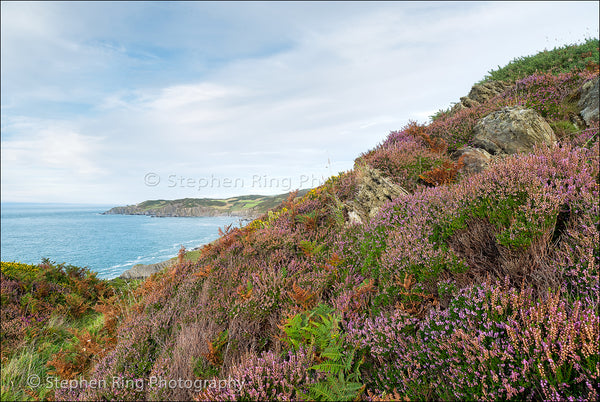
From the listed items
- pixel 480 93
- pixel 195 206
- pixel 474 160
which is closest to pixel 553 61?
pixel 480 93

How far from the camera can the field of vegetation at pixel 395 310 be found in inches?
61.4

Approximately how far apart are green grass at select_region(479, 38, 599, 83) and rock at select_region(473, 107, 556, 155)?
792 cm

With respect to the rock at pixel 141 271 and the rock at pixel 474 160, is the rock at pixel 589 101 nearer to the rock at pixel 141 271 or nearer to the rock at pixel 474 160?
the rock at pixel 474 160

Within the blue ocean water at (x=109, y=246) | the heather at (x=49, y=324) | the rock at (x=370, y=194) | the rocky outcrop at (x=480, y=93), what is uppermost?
the rocky outcrop at (x=480, y=93)

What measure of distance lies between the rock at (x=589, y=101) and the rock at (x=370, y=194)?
4.76m

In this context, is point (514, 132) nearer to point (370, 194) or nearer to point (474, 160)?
point (474, 160)

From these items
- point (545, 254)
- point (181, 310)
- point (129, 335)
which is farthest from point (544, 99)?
point (129, 335)

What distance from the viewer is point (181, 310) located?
421 centimetres

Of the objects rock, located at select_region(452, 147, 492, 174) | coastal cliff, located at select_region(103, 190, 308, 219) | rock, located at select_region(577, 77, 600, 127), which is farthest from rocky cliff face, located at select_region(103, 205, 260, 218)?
rock, located at select_region(577, 77, 600, 127)

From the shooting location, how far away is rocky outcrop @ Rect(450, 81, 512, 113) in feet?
32.8

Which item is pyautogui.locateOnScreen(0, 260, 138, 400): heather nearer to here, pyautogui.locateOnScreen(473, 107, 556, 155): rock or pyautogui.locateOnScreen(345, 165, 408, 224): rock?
pyautogui.locateOnScreen(345, 165, 408, 224): rock

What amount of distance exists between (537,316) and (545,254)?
916 mm

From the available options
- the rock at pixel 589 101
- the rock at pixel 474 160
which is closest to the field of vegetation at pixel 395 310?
the rock at pixel 474 160

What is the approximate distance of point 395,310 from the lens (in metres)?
2.29
